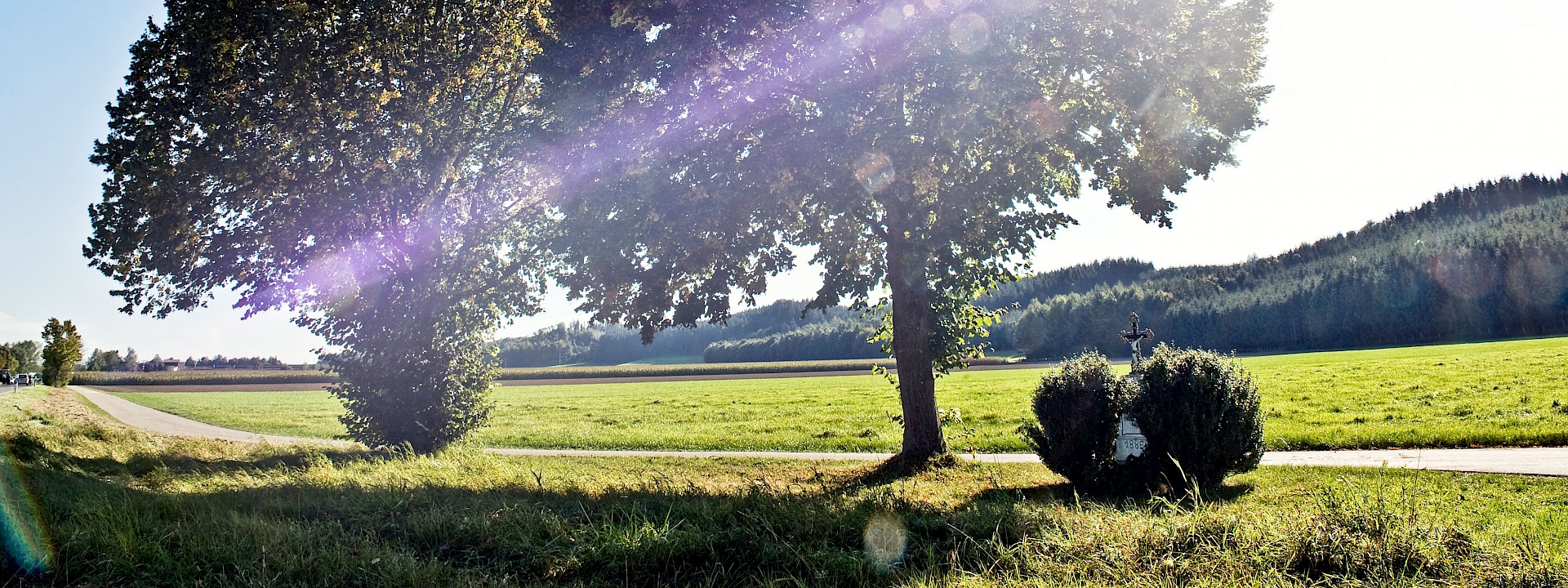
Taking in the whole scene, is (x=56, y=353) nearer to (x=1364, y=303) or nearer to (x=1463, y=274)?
(x=1364, y=303)

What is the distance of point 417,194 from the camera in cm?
1653

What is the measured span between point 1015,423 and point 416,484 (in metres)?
15.2

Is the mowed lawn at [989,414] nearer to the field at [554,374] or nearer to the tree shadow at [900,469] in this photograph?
the tree shadow at [900,469]

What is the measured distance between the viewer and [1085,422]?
9.71m

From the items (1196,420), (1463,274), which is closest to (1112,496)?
(1196,420)

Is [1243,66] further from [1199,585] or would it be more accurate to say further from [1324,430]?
[1199,585]

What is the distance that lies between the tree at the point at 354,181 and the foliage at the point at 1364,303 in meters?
91.0

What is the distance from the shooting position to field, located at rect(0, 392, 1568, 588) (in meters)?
5.09

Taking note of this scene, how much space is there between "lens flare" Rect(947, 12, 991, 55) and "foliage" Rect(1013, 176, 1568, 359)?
304 feet

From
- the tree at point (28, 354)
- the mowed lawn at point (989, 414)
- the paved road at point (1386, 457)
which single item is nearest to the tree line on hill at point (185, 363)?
the tree at point (28, 354)

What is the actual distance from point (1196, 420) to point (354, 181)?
15623mm

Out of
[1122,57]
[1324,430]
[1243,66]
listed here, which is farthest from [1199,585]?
[1324,430]

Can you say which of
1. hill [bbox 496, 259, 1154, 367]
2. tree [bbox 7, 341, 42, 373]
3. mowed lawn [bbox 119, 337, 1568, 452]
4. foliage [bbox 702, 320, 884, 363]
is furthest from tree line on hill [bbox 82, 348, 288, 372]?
mowed lawn [bbox 119, 337, 1568, 452]

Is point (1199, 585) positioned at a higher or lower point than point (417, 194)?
lower
